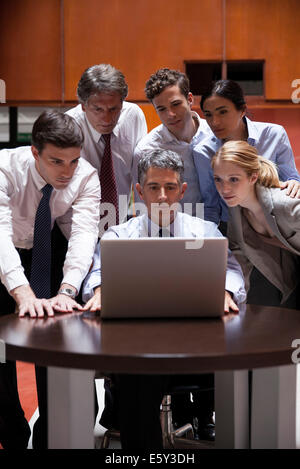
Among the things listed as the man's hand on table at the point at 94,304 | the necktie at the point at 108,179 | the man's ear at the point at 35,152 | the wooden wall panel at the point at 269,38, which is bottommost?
the man's hand on table at the point at 94,304

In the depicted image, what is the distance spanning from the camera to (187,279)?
152cm

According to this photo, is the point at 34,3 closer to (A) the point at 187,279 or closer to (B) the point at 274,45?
(B) the point at 274,45

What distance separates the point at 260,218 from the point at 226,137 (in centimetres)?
47

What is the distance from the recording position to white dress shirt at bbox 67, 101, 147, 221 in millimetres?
2586

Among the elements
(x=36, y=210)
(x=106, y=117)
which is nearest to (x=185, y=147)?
(x=106, y=117)

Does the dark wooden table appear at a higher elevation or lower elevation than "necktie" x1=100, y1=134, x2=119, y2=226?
lower

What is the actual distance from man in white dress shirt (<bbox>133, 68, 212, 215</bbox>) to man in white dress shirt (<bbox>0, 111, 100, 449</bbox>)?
1.40 ft

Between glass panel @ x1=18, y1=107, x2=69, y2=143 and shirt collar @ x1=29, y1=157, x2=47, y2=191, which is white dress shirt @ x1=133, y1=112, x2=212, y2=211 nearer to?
shirt collar @ x1=29, y1=157, x2=47, y2=191

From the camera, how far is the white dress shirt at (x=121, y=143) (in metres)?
2.59

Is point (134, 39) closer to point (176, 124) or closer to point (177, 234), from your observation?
point (176, 124)

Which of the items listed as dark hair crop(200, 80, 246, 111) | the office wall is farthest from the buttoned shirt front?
the office wall

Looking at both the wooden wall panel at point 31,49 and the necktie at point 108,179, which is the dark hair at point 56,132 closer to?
the necktie at point 108,179

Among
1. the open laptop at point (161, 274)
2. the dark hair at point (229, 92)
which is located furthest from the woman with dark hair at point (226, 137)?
the open laptop at point (161, 274)

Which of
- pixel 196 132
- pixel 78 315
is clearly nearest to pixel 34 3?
pixel 196 132
